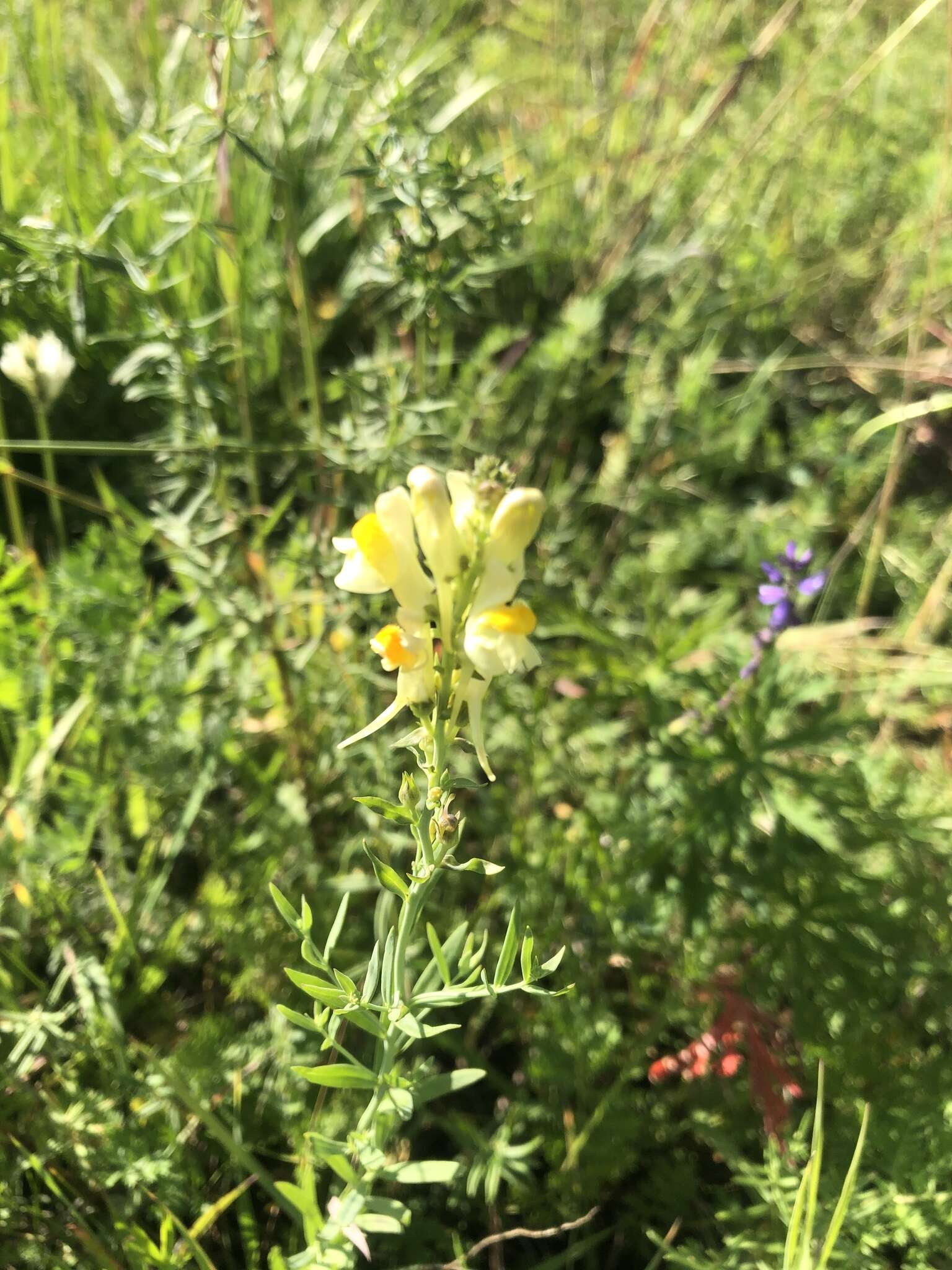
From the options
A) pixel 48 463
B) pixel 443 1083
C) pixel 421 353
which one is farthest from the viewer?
pixel 48 463

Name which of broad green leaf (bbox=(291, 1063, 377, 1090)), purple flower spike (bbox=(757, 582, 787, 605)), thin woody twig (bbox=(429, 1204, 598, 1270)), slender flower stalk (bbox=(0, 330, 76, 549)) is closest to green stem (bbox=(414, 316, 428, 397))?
slender flower stalk (bbox=(0, 330, 76, 549))

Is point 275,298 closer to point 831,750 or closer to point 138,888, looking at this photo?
point 138,888

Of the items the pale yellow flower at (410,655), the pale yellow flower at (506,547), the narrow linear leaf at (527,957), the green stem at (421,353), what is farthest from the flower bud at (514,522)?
the green stem at (421,353)

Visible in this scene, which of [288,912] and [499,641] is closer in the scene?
[499,641]

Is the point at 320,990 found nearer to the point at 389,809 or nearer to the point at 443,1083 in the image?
the point at 389,809

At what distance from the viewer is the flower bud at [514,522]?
2.76ft

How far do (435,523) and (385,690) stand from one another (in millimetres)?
1008

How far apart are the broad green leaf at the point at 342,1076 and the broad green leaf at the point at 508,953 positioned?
20 cm

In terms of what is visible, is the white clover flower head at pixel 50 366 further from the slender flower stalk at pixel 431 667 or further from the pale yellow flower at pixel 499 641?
the pale yellow flower at pixel 499 641

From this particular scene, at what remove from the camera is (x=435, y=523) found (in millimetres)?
857

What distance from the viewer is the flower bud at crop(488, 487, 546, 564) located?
840 mm

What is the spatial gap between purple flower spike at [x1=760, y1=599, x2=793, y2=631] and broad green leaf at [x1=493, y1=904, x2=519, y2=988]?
2.78 feet

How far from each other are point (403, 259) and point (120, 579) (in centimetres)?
84

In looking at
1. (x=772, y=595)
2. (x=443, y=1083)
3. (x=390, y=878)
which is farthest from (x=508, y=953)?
(x=772, y=595)
